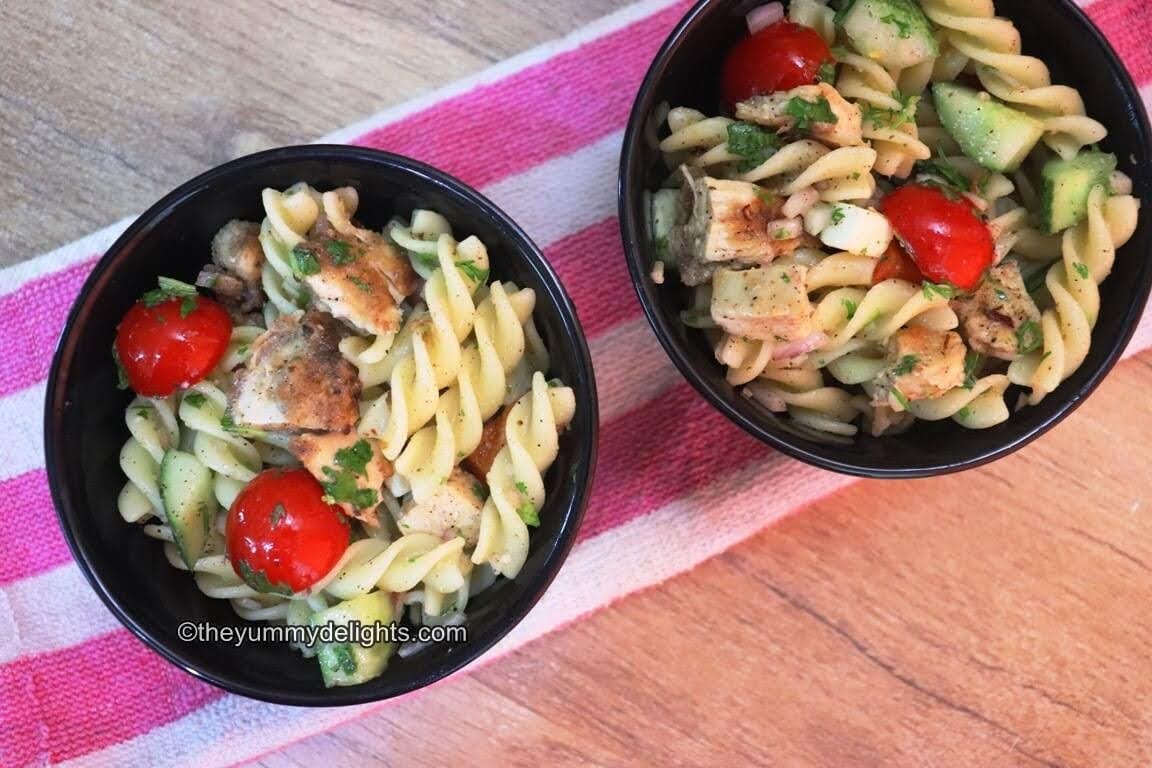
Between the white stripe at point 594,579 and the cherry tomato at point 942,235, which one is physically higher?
the cherry tomato at point 942,235

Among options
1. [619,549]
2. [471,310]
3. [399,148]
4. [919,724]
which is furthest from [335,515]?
[919,724]

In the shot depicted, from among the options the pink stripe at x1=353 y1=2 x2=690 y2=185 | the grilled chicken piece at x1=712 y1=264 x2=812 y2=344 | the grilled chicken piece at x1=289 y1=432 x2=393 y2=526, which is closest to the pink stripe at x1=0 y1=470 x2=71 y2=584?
the grilled chicken piece at x1=289 y1=432 x2=393 y2=526

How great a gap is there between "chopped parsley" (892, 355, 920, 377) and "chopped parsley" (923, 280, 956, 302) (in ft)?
0.37

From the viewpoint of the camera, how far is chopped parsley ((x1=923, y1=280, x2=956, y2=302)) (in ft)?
6.05

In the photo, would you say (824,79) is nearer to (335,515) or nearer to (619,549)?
(619,549)

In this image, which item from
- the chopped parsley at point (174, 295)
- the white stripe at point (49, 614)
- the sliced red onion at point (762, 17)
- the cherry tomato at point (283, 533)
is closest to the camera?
the cherry tomato at point (283, 533)

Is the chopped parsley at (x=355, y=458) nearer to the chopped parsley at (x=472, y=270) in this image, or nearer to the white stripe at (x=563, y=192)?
the chopped parsley at (x=472, y=270)

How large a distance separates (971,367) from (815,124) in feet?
1.82

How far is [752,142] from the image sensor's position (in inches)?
73.9

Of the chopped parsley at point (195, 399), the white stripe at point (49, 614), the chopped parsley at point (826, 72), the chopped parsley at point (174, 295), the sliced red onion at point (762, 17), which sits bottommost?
the white stripe at point (49, 614)

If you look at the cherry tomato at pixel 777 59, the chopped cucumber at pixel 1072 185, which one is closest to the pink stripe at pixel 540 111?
the cherry tomato at pixel 777 59

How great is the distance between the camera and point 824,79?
190cm

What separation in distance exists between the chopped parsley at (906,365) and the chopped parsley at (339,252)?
988 mm

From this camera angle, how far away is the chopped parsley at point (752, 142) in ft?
6.15
